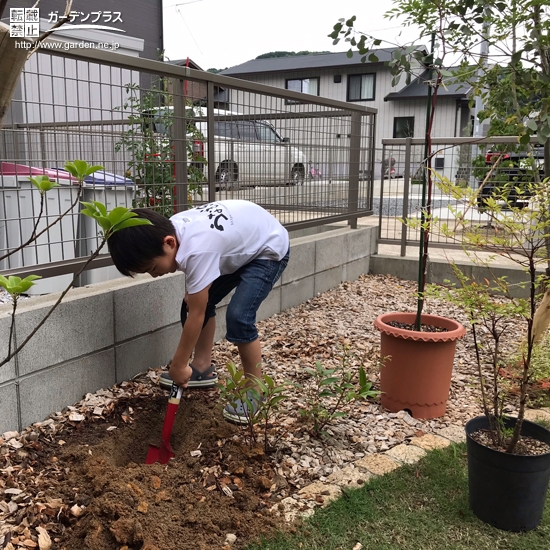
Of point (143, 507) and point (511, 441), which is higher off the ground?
point (511, 441)

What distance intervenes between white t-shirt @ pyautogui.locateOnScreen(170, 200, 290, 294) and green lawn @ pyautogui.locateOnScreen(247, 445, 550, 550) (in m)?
1.05

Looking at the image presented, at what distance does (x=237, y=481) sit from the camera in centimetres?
220

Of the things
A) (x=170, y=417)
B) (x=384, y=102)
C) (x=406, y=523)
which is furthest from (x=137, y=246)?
(x=384, y=102)

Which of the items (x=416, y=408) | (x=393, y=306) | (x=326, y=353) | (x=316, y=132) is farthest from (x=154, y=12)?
(x=416, y=408)

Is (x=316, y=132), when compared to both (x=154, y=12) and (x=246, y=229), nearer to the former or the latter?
(x=246, y=229)

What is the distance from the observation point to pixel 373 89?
91.3 ft

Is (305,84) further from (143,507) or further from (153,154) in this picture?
(143,507)

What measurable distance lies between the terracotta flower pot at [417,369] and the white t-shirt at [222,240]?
0.78 meters

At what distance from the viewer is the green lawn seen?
1.92 meters

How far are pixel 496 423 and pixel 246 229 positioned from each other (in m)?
1.40

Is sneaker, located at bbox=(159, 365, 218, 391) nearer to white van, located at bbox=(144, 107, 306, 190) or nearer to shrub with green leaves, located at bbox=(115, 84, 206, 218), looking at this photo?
shrub with green leaves, located at bbox=(115, 84, 206, 218)

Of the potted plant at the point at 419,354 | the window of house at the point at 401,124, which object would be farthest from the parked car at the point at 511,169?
the window of house at the point at 401,124

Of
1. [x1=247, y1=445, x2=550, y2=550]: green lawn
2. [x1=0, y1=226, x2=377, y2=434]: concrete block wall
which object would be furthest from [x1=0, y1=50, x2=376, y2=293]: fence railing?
[x1=247, y1=445, x2=550, y2=550]: green lawn

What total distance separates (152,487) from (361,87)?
28718 millimetres
